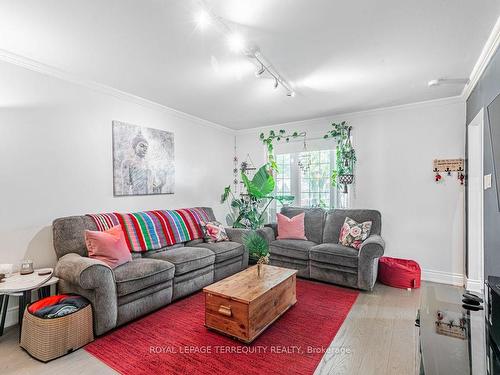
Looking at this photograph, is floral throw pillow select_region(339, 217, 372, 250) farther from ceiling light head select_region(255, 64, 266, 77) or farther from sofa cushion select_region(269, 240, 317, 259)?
ceiling light head select_region(255, 64, 266, 77)

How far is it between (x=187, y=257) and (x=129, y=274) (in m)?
0.71

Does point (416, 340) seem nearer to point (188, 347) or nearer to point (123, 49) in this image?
point (188, 347)

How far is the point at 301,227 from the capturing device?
416 cm

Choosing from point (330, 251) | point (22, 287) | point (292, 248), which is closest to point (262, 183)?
point (292, 248)

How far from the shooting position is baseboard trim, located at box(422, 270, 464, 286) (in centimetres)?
356

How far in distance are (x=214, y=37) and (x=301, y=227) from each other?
9.50ft

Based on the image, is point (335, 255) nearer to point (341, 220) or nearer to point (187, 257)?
point (341, 220)

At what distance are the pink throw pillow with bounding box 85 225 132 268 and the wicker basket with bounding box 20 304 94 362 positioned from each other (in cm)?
54

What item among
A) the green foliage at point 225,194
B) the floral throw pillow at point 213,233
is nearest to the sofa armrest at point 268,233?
the floral throw pillow at point 213,233

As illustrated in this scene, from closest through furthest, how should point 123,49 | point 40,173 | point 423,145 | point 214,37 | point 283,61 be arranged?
point 214,37 → point 123,49 → point 283,61 → point 40,173 → point 423,145

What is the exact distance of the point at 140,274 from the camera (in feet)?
8.34

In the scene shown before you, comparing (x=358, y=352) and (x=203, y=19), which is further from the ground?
(x=203, y=19)

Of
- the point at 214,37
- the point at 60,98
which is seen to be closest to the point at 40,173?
the point at 60,98

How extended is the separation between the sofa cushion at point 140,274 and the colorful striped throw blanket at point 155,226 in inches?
20.4
